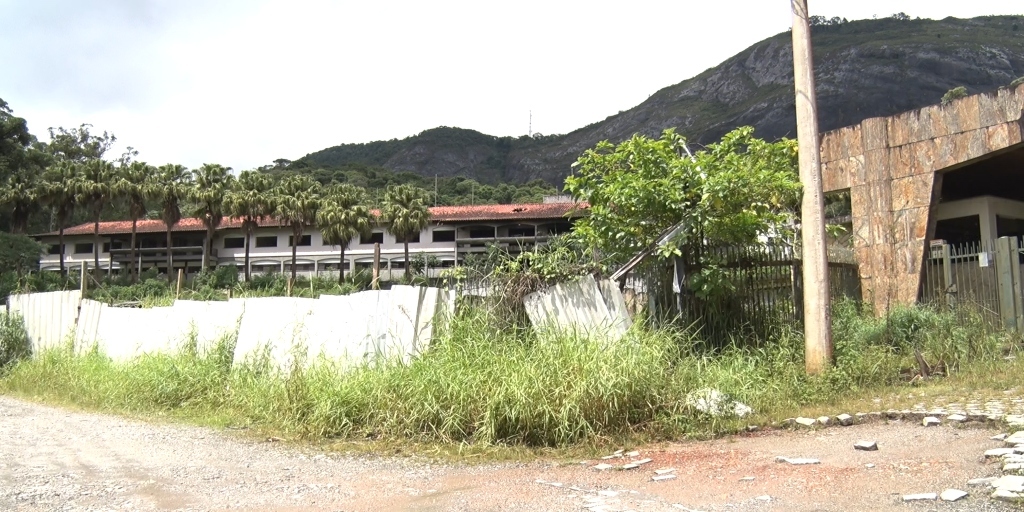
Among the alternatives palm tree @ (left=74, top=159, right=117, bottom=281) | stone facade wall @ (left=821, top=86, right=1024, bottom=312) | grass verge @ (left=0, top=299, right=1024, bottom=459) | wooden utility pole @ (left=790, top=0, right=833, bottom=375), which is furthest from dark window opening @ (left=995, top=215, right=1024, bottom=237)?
palm tree @ (left=74, top=159, right=117, bottom=281)

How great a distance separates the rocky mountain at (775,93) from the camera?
317 ft

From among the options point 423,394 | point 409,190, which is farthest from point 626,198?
point 409,190

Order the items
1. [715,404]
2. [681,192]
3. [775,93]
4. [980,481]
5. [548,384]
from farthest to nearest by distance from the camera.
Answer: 1. [775,93]
2. [681,192]
3. [715,404]
4. [548,384]
5. [980,481]

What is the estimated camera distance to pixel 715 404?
24.4 feet

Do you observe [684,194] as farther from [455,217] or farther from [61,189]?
[61,189]

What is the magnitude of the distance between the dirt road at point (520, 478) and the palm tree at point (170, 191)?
146 feet

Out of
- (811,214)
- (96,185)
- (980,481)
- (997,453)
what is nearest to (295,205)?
(96,185)

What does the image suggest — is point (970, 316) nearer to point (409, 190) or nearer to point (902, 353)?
point (902, 353)

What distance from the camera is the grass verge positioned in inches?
276

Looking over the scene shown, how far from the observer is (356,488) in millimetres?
5617

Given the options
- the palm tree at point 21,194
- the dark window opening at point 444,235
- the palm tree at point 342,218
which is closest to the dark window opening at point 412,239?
the dark window opening at point 444,235

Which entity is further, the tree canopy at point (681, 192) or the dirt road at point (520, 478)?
the tree canopy at point (681, 192)

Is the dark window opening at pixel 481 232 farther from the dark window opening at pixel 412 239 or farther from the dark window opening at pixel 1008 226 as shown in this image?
the dark window opening at pixel 1008 226

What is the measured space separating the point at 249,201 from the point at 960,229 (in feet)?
133
